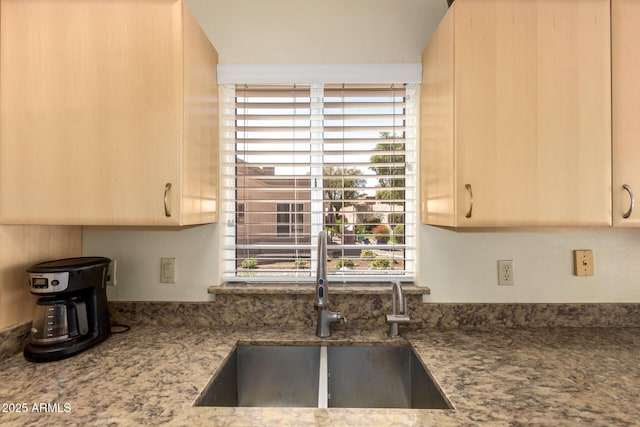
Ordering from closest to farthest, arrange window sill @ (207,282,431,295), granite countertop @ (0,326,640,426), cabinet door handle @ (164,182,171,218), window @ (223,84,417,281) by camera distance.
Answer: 1. granite countertop @ (0,326,640,426)
2. cabinet door handle @ (164,182,171,218)
3. window sill @ (207,282,431,295)
4. window @ (223,84,417,281)

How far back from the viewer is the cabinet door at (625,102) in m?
1.15

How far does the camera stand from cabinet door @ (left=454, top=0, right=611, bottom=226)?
114 centimetres

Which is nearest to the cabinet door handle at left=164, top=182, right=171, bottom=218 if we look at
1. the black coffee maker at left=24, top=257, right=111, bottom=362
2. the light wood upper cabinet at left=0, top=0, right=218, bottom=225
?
the light wood upper cabinet at left=0, top=0, right=218, bottom=225

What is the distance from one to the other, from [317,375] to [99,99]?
1311 millimetres

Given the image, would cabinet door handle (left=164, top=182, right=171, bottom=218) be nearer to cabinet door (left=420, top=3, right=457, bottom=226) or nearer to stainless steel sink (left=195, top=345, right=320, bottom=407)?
stainless steel sink (left=195, top=345, right=320, bottom=407)

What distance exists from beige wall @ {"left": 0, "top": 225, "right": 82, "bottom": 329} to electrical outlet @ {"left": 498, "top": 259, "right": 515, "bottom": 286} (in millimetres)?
1945

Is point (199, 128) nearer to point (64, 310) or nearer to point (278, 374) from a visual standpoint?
point (64, 310)

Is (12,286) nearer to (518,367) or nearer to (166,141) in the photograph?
(166,141)

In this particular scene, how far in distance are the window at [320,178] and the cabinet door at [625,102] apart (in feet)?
2.40

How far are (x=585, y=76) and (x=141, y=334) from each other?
1963mm

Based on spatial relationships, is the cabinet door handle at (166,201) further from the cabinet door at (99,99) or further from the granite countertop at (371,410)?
the granite countertop at (371,410)

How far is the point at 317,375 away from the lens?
1.36m

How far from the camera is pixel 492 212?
1.14m

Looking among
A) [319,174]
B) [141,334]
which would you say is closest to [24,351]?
[141,334]
